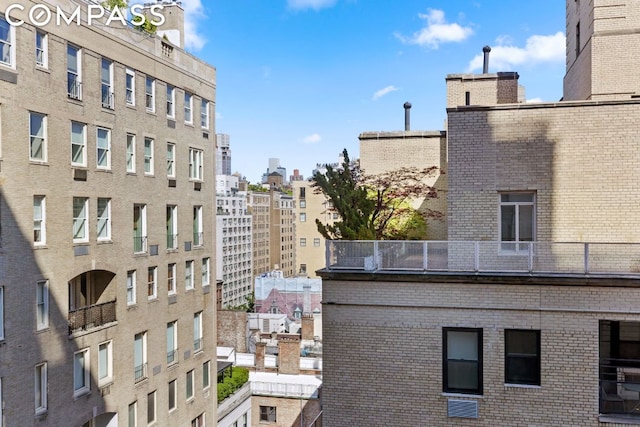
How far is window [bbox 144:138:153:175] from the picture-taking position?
22.2 m

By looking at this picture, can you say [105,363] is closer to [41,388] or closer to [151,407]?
[41,388]

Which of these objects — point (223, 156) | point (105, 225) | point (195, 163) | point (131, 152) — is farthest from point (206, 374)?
point (223, 156)

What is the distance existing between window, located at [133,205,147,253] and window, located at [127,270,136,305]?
109cm

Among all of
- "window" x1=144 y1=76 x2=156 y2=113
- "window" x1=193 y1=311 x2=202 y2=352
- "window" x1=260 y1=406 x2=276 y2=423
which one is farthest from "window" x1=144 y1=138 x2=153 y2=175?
"window" x1=260 y1=406 x2=276 y2=423

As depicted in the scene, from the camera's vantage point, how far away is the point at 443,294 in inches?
412

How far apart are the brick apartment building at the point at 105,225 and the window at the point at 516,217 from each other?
48.9 feet

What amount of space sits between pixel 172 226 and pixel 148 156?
3.92 m

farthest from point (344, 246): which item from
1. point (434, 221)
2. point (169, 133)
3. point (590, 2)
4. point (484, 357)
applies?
point (169, 133)

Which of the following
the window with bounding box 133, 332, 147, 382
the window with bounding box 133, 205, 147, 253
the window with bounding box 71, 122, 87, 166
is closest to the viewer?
the window with bounding box 71, 122, 87, 166

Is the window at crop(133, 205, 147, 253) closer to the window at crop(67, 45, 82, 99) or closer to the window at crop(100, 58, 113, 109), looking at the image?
the window at crop(100, 58, 113, 109)

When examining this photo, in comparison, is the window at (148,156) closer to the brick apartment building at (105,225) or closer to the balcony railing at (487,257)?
the brick apartment building at (105,225)

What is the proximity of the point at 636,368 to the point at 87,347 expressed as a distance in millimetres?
18096

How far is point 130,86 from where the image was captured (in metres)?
21.1

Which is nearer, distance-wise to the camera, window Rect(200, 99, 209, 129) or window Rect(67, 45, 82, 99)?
window Rect(67, 45, 82, 99)
